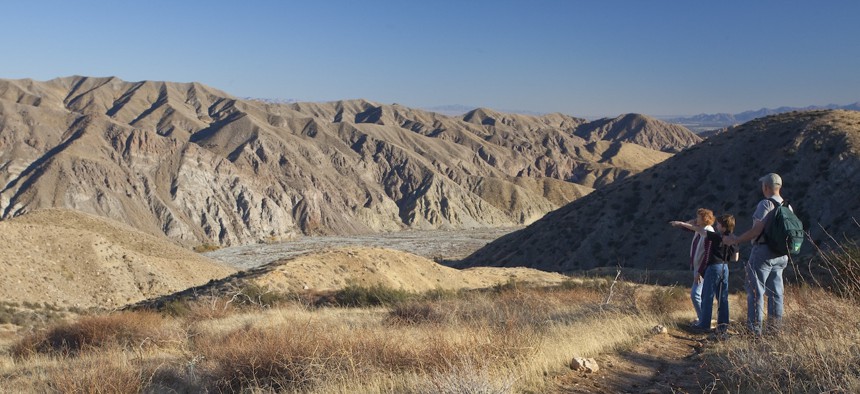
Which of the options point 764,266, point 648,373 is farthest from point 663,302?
point 648,373

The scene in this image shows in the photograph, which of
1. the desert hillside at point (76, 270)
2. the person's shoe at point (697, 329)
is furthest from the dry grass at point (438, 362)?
the desert hillside at point (76, 270)

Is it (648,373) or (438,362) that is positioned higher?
(438,362)

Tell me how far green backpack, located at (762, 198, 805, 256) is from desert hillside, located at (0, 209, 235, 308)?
3326cm

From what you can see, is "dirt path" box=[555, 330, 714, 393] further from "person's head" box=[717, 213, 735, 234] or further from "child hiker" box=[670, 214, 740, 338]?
"person's head" box=[717, 213, 735, 234]

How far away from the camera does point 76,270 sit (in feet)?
115

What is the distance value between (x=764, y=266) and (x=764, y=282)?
0.22m

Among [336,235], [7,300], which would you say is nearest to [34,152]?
[336,235]

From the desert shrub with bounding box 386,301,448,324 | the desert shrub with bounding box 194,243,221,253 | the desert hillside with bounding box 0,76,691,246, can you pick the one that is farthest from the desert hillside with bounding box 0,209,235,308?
the desert hillside with bounding box 0,76,691,246

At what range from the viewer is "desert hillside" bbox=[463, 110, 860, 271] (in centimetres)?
3722

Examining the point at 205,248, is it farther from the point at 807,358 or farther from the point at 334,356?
the point at 807,358

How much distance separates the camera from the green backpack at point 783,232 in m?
6.83

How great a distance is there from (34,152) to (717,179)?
9741 centimetres

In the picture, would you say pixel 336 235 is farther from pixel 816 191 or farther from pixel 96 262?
pixel 816 191

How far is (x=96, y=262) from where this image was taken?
36.5m
